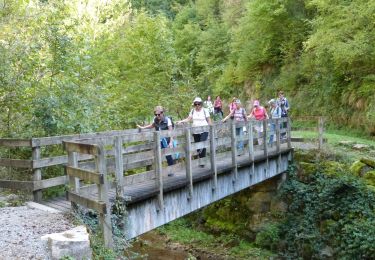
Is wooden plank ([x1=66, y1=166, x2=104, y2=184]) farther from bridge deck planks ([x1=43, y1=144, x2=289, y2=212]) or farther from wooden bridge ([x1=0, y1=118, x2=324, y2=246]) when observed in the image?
bridge deck planks ([x1=43, y1=144, x2=289, y2=212])

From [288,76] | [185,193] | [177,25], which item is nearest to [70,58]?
[185,193]

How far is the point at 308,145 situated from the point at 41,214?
11.0 metres

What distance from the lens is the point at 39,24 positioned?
1148cm

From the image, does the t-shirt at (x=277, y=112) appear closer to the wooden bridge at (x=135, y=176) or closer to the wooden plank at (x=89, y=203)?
the wooden bridge at (x=135, y=176)

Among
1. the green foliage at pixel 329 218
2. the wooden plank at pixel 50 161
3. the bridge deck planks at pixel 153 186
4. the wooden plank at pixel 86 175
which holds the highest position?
the wooden plank at pixel 50 161

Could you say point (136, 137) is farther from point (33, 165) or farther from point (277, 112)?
point (277, 112)

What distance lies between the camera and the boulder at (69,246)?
5.57 m

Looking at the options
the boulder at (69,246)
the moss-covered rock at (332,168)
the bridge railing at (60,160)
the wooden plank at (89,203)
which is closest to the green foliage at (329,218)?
the moss-covered rock at (332,168)

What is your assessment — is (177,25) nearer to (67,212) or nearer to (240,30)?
(240,30)

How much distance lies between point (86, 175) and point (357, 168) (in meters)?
9.50

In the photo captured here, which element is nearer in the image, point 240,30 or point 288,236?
point 288,236

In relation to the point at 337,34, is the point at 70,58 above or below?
below

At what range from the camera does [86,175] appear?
6.77 m

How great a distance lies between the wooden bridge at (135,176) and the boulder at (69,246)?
2.69 feet
